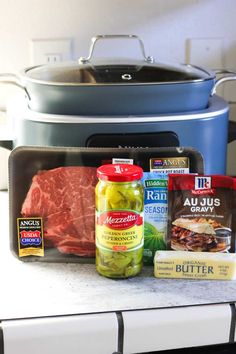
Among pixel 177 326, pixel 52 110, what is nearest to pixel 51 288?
pixel 177 326

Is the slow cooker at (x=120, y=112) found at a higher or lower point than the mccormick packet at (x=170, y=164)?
higher

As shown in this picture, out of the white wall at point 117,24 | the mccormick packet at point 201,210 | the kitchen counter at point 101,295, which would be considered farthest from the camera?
the white wall at point 117,24

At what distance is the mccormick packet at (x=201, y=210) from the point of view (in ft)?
3.14

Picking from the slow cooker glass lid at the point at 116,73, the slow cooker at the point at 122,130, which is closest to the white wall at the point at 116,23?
the slow cooker glass lid at the point at 116,73

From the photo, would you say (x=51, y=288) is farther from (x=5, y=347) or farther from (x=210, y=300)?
(x=210, y=300)

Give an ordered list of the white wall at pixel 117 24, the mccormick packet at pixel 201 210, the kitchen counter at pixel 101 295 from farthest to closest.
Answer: the white wall at pixel 117 24 → the mccormick packet at pixel 201 210 → the kitchen counter at pixel 101 295

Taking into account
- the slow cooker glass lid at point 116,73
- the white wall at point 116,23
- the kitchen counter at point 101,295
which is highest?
the white wall at point 116,23

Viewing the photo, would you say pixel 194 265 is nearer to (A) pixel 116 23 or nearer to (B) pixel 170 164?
(B) pixel 170 164

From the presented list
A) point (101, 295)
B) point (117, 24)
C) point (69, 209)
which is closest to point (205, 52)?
point (117, 24)

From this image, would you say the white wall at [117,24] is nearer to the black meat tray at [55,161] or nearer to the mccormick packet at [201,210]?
the black meat tray at [55,161]

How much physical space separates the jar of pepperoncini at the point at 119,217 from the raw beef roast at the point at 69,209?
0.07 meters

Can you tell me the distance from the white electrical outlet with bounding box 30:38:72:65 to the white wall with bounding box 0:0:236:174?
11mm

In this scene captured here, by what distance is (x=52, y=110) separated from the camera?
1.04 metres

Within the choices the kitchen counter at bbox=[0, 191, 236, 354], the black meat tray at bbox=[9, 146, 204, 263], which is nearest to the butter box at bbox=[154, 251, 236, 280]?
the kitchen counter at bbox=[0, 191, 236, 354]
